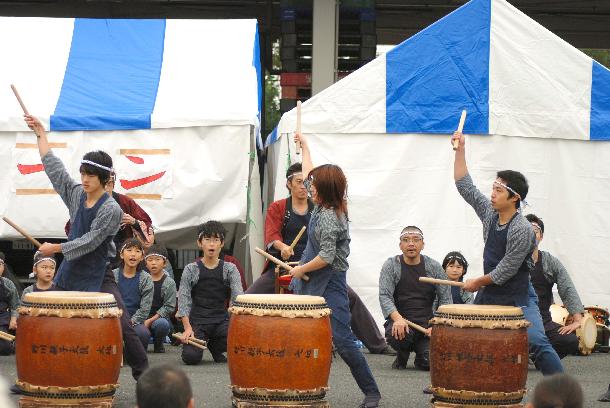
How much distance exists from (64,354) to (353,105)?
4453mm

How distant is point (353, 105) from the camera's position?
366 inches

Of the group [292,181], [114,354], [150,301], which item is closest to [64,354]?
[114,354]

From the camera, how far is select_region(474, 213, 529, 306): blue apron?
578 centimetres

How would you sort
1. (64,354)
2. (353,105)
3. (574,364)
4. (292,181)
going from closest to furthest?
(64,354)
(292,181)
(574,364)
(353,105)

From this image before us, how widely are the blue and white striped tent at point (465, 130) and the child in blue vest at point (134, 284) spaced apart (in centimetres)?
136

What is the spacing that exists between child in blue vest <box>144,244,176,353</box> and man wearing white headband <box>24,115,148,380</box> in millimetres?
2570

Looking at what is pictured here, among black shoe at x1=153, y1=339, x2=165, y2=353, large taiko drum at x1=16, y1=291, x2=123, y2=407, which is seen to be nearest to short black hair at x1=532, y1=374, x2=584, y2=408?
large taiko drum at x1=16, y1=291, x2=123, y2=407

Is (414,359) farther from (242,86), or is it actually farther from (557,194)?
(242,86)

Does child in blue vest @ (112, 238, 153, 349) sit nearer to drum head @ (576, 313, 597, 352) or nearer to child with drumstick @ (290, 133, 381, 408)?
child with drumstick @ (290, 133, 381, 408)

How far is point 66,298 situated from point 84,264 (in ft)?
1.84

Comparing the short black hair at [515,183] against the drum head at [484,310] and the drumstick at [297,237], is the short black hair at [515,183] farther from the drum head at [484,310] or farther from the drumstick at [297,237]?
the drumstick at [297,237]

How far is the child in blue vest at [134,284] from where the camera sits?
8.67 meters

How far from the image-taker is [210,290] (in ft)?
27.0

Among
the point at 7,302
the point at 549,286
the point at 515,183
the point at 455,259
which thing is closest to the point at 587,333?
the point at 549,286
